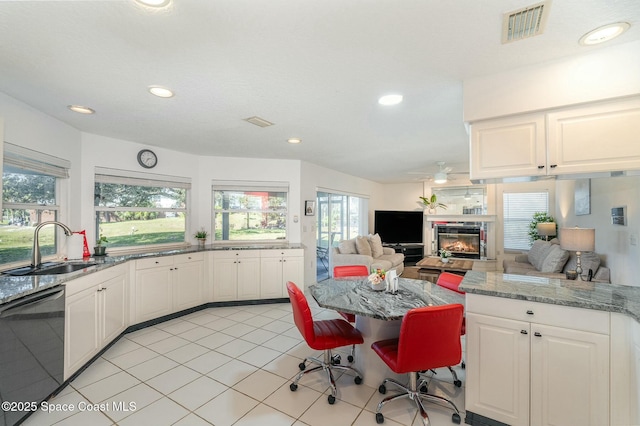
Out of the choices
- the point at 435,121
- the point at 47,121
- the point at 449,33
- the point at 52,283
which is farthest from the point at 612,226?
the point at 47,121

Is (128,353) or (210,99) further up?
(210,99)

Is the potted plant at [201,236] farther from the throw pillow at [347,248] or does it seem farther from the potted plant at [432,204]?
the potted plant at [432,204]

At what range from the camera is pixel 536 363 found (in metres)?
1.69

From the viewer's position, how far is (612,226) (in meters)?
2.95

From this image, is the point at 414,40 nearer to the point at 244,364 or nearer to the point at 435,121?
the point at 435,121

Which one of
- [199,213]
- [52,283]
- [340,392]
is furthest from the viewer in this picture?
[199,213]

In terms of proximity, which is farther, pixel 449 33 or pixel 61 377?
pixel 61 377

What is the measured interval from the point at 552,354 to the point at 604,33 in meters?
1.88

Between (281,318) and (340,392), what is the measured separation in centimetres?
176

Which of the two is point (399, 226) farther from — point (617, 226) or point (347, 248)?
point (617, 226)

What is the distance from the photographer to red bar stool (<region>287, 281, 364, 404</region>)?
212cm

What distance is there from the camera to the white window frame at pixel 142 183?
3.52m

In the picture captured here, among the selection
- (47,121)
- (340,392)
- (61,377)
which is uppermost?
(47,121)

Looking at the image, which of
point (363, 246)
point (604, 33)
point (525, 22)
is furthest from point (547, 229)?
point (525, 22)
